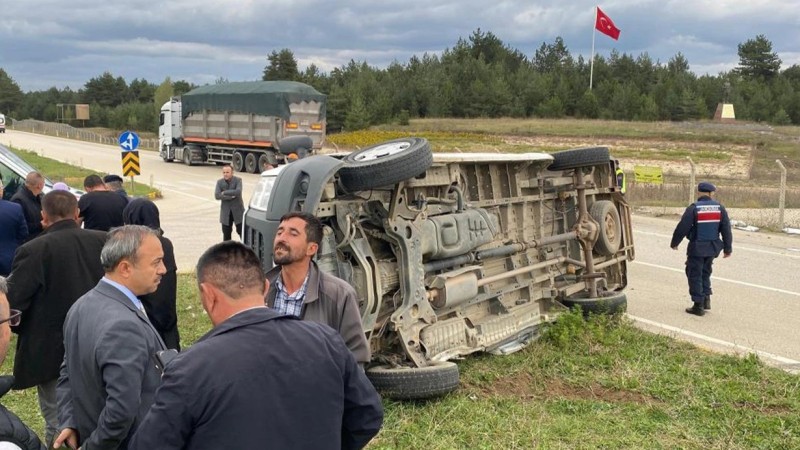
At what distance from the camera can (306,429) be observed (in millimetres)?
2365

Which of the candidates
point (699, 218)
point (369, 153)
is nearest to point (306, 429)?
point (369, 153)

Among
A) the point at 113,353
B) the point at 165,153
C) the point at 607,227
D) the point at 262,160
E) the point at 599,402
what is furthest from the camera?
the point at 165,153

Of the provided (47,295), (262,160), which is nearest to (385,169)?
(47,295)

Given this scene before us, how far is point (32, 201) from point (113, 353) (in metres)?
6.36

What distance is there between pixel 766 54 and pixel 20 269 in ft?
296

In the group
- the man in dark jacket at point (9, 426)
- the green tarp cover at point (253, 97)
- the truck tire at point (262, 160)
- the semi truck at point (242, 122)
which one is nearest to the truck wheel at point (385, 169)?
the man in dark jacket at point (9, 426)

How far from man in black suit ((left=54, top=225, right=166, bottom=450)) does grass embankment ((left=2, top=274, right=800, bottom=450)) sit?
2269mm

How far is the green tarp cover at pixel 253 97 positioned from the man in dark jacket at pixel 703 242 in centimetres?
2118

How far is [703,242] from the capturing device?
9.34 m

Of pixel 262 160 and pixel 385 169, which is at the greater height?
pixel 385 169

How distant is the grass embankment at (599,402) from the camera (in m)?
5.31

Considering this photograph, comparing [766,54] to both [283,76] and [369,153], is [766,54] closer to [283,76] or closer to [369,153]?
[283,76]

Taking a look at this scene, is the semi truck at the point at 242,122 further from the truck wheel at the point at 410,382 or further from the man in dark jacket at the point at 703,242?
the truck wheel at the point at 410,382

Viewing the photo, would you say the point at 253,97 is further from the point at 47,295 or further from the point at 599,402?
the point at 47,295
